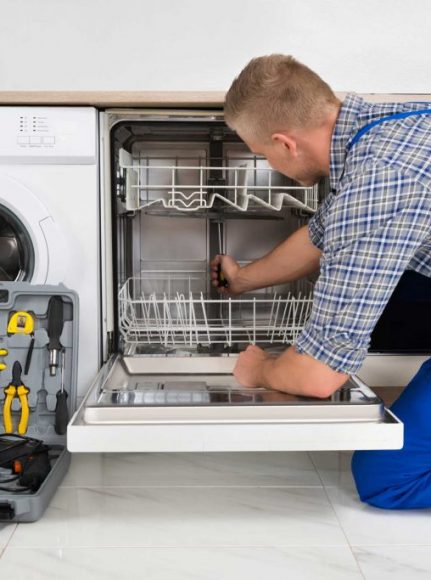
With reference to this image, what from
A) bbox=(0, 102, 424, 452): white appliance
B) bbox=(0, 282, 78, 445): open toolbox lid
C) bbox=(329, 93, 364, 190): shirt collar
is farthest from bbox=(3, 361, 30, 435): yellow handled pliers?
bbox=(329, 93, 364, 190): shirt collar

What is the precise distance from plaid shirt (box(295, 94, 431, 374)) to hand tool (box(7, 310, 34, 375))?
0.75m

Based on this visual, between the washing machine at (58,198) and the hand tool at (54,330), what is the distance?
100 mm

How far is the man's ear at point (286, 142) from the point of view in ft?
4.79

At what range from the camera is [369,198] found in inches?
50.7

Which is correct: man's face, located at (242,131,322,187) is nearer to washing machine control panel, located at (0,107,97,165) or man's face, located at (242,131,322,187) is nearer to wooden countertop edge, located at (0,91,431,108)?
wooden countertop edge, located at (0,91,431,108)

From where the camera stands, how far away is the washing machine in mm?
1813

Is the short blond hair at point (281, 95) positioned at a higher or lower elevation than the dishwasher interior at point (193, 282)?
higher

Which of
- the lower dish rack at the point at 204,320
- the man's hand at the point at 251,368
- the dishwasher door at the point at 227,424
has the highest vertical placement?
the lower dish rack at the point at 204,320

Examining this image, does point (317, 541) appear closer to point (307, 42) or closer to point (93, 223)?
point (93, 223)

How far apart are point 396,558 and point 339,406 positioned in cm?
Result: 31

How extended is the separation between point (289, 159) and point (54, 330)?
0.74 meters

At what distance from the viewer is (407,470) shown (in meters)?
1.58

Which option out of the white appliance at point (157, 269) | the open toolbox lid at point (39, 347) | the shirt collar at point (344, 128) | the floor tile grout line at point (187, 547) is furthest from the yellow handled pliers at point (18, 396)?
the shirt collar at point (344, 128)

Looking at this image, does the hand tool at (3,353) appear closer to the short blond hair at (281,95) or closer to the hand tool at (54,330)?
the hand tool at (54,330)
